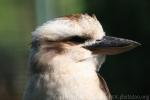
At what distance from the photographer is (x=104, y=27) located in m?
6.08

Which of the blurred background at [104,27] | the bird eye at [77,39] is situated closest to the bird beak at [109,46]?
the bird eye at [77,39]

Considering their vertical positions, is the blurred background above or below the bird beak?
below

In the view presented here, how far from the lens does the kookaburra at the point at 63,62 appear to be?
370 centimetres

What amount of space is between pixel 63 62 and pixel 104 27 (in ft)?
7.88

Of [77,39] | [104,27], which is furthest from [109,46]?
[104,27]

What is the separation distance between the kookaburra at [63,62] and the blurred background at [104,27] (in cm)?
199

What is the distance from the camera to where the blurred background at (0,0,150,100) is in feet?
19.3

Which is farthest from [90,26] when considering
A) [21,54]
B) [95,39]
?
[21,54]

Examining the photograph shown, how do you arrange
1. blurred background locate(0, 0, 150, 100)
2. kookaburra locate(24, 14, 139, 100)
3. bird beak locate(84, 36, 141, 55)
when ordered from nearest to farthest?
kookaburra locate(24, 14, 139, 100), bird beak locate(84, 36, 141, 55), blurred background locate(0, 0, 150, 100)

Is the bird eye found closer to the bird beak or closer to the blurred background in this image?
the bird beak

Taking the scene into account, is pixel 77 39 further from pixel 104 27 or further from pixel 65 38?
pixel 104 27

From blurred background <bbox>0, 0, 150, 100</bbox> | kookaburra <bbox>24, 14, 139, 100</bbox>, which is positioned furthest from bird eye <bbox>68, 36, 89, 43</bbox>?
blurred background <bbox>0, 0, 150, 100</bbox>

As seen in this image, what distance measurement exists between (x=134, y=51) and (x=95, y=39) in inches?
96.1

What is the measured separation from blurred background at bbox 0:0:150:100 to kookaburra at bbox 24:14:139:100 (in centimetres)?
199
